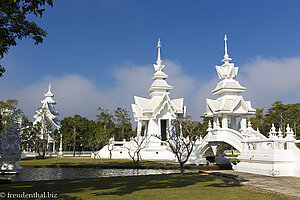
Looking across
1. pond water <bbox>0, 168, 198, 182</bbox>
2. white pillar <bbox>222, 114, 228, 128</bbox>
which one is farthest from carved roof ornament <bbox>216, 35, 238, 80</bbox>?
pond water <bbox>0, 168, 198, 182</bbox>

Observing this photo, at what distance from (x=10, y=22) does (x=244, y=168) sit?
15.6m

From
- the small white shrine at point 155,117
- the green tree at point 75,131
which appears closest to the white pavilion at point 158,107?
the small white shrine at point 155,117

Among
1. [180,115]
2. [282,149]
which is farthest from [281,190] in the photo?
[180,115]

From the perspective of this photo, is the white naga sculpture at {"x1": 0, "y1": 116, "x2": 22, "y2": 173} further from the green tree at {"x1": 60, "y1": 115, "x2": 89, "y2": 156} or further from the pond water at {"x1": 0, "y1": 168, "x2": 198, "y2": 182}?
the green tree at {"x1": 60, "y1": 115, "x2": 89, "y2": 156}

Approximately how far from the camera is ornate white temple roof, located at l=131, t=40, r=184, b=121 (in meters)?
38.1

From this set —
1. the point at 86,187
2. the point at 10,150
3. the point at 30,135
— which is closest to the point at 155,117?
the point at 30,135

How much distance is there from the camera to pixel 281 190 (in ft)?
33.0

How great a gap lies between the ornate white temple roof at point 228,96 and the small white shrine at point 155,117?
33.9ft

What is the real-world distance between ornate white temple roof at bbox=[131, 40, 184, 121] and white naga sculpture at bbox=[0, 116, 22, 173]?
864 inches

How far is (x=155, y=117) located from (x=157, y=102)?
92.5 inches

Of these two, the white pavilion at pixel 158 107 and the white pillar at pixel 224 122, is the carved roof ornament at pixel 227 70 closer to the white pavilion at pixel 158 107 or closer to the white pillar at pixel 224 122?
the white pillar at pixel 224 122

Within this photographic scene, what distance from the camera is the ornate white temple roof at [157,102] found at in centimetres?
3806

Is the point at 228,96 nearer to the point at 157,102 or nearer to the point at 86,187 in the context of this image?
the point at 157,102

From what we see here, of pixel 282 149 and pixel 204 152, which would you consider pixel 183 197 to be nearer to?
pixel 282 149
